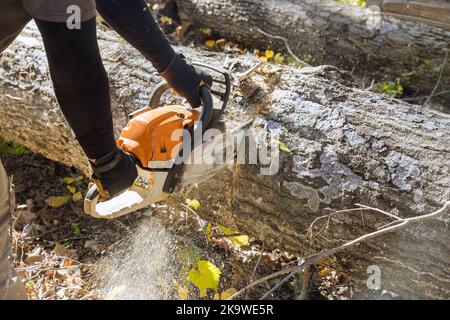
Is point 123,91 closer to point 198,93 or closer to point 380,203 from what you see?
point 198,93

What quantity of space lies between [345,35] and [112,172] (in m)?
3.14

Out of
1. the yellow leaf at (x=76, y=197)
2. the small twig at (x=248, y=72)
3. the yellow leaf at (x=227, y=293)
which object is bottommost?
the yellow leaf at (x=227, y=293)

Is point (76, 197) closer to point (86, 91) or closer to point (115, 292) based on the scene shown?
point (115, 292)

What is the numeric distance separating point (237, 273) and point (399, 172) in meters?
1.14

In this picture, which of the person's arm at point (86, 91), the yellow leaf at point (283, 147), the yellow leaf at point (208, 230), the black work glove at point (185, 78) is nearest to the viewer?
the person's arm at point (86, 91)

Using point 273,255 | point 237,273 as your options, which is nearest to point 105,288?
point 237,273

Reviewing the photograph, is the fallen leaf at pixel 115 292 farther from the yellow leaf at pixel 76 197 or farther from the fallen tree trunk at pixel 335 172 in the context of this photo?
the yellow leaf at pixel 76 197

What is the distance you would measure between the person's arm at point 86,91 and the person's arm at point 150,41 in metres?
0.47

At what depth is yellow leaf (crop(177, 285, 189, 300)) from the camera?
268 centimetres

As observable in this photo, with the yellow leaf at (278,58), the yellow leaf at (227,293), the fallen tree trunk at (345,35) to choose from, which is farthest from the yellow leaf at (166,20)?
the yellow leaf at (227,293)

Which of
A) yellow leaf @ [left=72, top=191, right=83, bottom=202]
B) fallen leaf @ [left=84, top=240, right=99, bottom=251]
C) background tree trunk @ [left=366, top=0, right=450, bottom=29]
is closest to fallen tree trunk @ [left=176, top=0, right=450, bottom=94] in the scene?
background tree trunk @ [left=366, top=0, right=450, bottom=29]

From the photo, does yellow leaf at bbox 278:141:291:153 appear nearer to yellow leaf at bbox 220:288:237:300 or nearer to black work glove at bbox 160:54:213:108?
black work glove at bbox 160:54:213:108

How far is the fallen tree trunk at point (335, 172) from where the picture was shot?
216 cm

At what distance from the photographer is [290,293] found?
2.73 meters
